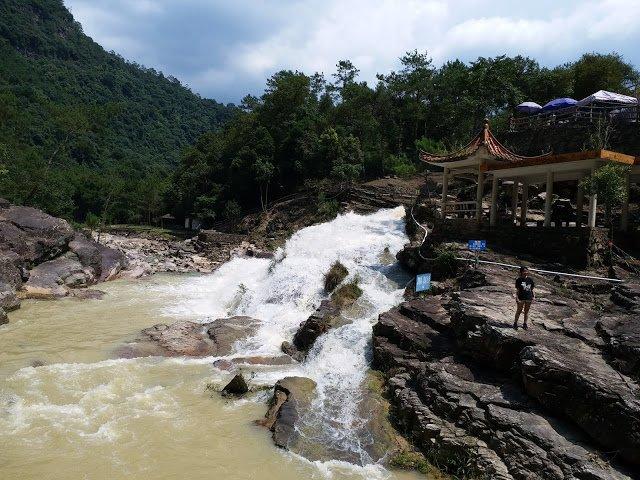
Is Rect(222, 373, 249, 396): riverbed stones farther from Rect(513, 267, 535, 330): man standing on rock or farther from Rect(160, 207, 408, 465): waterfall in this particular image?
Rect(513, 267, 535, 330): man standing on rock

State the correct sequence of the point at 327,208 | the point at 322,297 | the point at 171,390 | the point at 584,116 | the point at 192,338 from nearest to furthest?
the point at 171,390
the point at 192,338
the point at 322,297
the point at 584,116
the point at 327,208

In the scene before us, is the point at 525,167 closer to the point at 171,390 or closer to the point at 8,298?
the point at 171,390

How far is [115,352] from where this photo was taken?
40.5ft

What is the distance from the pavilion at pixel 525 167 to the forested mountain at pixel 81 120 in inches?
1127

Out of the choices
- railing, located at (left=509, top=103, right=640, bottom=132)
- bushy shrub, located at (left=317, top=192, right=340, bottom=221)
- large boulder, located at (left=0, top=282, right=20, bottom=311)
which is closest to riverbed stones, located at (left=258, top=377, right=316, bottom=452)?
large boulder, located at (left=0, top=282, right=20, bottom=311)

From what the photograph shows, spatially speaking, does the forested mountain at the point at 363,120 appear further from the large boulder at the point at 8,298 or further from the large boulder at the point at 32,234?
the large boulder at the point at 8,298

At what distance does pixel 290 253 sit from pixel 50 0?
142 meters

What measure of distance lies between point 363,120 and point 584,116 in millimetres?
17969

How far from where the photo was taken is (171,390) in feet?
33.0

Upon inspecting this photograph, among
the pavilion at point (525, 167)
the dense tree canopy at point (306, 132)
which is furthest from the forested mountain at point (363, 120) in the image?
the pavilion at point (525, 167)

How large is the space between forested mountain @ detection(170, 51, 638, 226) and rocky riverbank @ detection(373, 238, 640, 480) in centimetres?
2339

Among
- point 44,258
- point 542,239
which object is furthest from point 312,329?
point 44,258

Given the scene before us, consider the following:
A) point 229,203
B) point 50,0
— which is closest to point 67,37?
point 50,0

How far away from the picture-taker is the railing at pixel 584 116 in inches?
901
